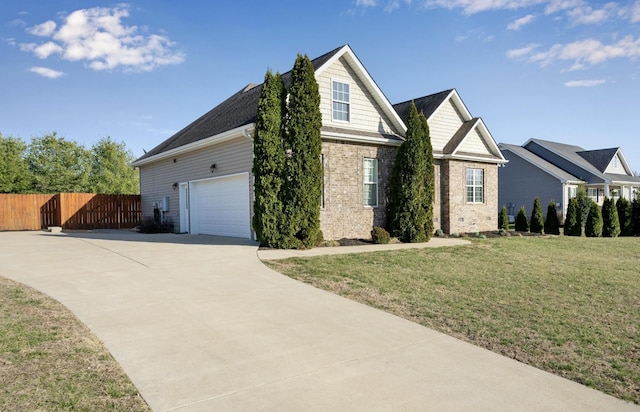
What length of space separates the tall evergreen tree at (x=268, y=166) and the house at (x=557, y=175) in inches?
1009

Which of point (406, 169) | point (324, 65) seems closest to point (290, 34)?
point (324, 65)

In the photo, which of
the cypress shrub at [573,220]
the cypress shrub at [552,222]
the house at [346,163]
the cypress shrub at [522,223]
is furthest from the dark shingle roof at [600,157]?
the house at [346,163]

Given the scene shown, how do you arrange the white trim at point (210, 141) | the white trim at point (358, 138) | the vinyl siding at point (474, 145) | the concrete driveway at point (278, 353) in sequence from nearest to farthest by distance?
the concrete driveway at point (278, 353) < the white trim at point (210, 141) < the white trim at point (358, 138) < the vinyl siding at point (474, 145)

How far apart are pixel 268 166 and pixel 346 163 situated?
359cm

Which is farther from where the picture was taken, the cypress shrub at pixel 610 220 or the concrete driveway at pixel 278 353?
the cypress shrub at pixel 610 220

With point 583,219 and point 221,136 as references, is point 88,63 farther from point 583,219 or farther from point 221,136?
point 583,219

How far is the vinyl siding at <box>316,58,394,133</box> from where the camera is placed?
14.2 metres

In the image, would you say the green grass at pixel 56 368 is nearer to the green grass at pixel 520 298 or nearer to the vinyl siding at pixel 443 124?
the green grass at pixel 520 298

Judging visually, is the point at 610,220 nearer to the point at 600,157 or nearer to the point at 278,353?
the point at 600,157

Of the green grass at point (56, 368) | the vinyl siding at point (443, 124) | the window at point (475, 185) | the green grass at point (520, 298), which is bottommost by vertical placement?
the green grass at point (520, 298)

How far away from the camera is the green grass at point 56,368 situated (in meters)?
3.04

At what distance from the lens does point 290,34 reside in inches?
568

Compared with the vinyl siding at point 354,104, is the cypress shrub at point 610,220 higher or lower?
lower

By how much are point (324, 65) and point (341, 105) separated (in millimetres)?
1580
